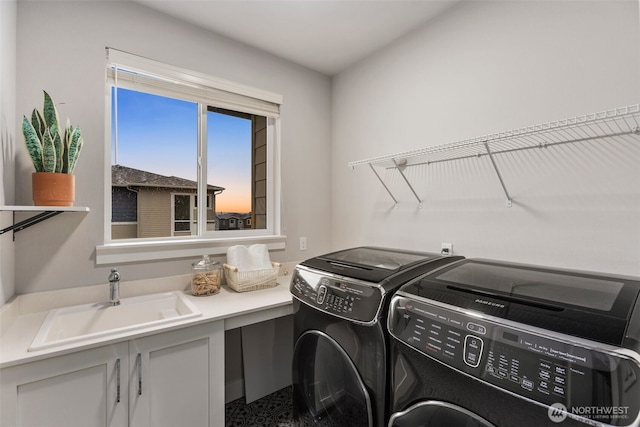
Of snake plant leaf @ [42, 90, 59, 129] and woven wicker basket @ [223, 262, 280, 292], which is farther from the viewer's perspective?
woven wicker basket @ [223, 262, 280, 292]

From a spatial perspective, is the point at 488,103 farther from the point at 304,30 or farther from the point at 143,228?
the point at 143,228

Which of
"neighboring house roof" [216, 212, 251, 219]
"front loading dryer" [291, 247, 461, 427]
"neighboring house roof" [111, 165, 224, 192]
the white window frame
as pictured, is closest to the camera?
"front loading dryer" [291, 247, 461, 427]

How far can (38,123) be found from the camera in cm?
134

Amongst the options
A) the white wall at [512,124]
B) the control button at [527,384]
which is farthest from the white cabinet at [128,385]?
the white wall at [512,124]

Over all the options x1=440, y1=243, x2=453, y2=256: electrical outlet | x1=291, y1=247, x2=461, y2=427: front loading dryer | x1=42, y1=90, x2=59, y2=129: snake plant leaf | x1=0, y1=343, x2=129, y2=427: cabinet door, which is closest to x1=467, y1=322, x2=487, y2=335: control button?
x1=291, y1=247, x2=461, y2=427: front loading dryer

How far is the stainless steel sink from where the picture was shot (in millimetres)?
1308

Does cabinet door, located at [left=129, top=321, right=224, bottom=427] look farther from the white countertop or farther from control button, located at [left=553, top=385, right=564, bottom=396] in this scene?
control button, located at [left=553, top=385, right=564, bottom=396]

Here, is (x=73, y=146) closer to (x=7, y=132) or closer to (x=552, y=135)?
(x=7, y=132)

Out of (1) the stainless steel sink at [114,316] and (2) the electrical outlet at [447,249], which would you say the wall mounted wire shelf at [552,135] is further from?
(1) the stainless steel sink at [114,316]

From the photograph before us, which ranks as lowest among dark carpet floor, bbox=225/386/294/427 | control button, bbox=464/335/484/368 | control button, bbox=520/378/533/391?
dark carpet floor, bbox=225/386/294/427

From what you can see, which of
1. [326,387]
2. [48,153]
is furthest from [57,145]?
[326,387]

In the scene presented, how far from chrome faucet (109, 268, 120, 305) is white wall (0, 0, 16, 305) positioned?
380 mm

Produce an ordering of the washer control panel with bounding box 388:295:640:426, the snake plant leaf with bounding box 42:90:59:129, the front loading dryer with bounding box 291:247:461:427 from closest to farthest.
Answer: the washer control panel with bounding box 388:295:640:426
the front loading dryer with bounding box 291:247:461:427
the snake plant leaf with bounding box 42:90:59:129

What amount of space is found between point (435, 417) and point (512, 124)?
53.6 inches
